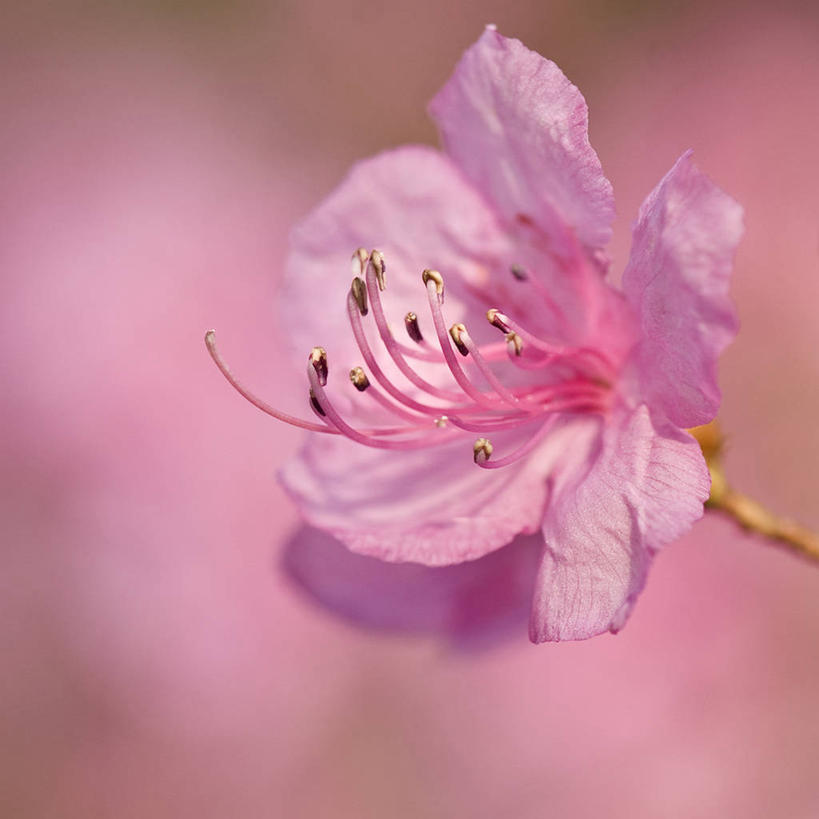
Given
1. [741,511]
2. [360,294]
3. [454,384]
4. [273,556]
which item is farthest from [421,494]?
[273,556]

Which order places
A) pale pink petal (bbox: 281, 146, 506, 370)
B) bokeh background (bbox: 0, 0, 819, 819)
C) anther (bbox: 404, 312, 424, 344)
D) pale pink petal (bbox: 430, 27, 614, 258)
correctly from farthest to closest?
bokeh background (bbox: 0, 0, 819, 819) < pale pink petal (bbox: 281, 146, 506, 370) < anther (bbox: 404, 312, 424, 344) < pale pink petal (bbox: 430, 27, 614, 258)

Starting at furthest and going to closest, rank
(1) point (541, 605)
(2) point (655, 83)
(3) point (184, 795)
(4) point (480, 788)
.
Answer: (2) point (655, 83) < (3) point (184, 795) < (4) point (480, 788) < (1) point (541, 605)

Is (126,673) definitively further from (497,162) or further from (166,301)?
(497,162)

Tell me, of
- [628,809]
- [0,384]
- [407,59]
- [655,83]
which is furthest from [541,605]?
[407,59]

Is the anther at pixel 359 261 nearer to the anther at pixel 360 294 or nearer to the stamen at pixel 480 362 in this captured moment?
the anther at pixel 360 294

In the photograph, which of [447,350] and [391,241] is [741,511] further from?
[391,241]

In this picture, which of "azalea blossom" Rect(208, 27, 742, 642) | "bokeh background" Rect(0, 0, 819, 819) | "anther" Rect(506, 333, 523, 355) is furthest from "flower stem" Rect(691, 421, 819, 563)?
"bokeh background" Rect(0, 0, 819, 819)

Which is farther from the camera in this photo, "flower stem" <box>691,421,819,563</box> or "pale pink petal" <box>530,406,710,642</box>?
"flower stem" <box>691,421,819,563</box>

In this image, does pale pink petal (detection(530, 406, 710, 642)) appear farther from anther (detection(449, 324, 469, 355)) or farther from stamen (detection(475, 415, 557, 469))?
anther (detection(449, 324, 469, 355))
